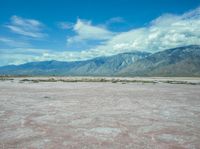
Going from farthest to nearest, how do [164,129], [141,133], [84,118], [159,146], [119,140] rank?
1. [84,118]
2. [164,129]
3. [141,133]
4. [119,140]
5. [159,146]

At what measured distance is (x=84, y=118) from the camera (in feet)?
48.2

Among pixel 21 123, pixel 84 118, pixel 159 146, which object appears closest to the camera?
pixel 159 146

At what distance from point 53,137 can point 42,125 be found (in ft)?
8.24

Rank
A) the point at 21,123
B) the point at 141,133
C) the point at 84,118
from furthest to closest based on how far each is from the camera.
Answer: the point at 84,118 → the point at 21,123 → the point at 141,133

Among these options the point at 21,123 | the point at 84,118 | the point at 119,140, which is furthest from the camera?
the point at 84,118

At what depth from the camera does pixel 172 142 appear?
32.8 feet

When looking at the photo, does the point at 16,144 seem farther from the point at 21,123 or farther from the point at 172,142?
the point at 172,142

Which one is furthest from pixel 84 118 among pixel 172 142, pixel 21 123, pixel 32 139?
pixel 172 142

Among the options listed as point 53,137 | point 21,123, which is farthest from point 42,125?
point 53,137

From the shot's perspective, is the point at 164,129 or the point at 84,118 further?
the point at 84,118

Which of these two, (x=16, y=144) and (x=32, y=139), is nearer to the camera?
(x=16, y=144)

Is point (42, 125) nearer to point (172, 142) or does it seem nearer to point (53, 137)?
point (53, 137)

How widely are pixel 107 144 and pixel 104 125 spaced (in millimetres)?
3244

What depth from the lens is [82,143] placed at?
9.72m
